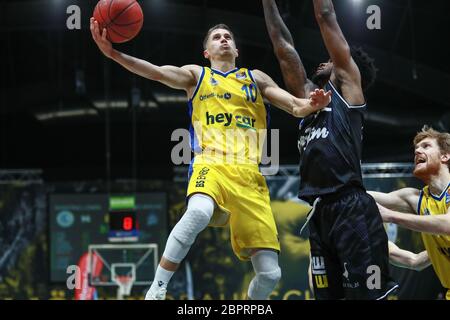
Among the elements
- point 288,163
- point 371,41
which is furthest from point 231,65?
point 288,163

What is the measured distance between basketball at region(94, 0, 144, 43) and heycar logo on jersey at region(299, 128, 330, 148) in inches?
53.0

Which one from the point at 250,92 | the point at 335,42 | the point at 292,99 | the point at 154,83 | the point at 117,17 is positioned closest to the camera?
the point at 335,42

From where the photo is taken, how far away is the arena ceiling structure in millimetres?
10828

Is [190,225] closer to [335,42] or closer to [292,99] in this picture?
[292,99]

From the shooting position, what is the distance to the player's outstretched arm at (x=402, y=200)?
4602 mm

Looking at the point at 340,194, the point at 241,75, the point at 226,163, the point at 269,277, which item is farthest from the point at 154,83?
the point at 340,194

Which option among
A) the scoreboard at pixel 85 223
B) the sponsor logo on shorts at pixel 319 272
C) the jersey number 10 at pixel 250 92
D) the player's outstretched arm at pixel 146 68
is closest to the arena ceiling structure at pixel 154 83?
the scoreboard at pixel 85 223

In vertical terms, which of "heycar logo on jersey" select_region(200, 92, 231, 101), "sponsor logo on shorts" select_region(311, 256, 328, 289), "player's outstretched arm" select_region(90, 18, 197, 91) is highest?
"player's outstretched arm" select_region(90, 18, 197, 91)

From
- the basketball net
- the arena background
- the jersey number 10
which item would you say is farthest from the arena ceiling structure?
the jersey number 10

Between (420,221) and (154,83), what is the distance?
1011 cm

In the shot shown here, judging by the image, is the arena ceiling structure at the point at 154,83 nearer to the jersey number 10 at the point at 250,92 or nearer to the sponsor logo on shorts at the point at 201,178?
the jersey number 10 at the point at 250,92

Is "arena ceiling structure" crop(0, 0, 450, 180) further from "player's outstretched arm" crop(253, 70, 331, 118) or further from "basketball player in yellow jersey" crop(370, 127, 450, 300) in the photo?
"basketball player in yellow jersey" crop(370, 127, 450, 300)

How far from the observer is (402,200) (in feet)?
15.2
